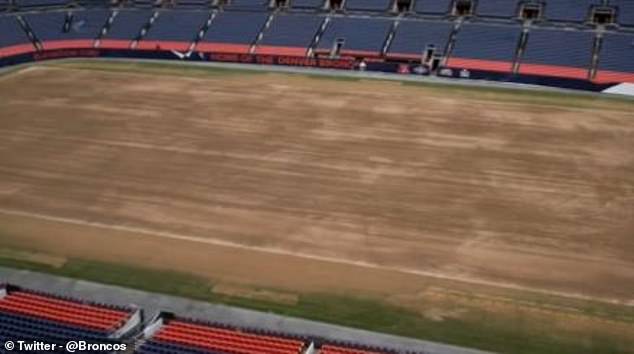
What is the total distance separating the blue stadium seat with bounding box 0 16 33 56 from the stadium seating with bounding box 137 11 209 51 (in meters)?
10.7

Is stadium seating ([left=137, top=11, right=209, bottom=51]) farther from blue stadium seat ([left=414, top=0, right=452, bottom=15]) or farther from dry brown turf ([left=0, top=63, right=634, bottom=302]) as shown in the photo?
blue stadium seat ([left=414, top=0, right=452, bottom=15])

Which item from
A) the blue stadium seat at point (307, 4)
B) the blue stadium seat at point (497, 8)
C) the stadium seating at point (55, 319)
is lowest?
the stadium seating at point (55, 319)

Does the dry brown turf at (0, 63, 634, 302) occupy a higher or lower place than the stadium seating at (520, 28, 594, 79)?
lower

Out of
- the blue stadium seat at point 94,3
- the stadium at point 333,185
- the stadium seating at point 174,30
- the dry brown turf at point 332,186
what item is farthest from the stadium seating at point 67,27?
the dry brown turf at point 332,186

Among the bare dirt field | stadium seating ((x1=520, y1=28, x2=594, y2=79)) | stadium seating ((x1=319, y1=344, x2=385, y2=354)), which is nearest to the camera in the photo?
stadium seating ((x1=319, y1=344, x2=385, y2=354))

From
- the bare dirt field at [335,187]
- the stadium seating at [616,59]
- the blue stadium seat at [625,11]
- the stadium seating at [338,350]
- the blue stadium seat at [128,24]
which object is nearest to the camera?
the stadium seating at [338,350]

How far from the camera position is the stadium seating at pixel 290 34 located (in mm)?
58275

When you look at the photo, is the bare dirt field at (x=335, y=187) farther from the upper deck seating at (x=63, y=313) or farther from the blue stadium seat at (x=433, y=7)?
the blue stadium seat at (x=433, y=7)

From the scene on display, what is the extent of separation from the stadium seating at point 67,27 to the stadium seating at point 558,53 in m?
39.8

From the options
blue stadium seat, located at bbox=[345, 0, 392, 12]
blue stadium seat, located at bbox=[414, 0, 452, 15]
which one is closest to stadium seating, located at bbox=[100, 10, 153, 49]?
blue stadium seat, located at bbox=[345, 0, 392, 12]

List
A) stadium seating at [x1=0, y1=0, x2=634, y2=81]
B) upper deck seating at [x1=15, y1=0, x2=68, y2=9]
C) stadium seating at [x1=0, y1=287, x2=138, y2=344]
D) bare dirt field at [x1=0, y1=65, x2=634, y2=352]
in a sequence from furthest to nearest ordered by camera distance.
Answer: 1. upper deck seating at [x1=15, y1=0, x2=68, y2=9]
2. stadium seating at [x1=0, y1=0, x2=634, y2=81]
3. bare dirt field at [x1=0, y1=65, x2=634, y2=352]
4. stadium seating at [x1=0, y1=287, x2=138, y2=344]

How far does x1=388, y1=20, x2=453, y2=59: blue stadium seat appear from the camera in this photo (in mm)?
55438

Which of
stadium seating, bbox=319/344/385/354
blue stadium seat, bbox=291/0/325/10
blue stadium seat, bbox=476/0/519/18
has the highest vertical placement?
blue stadium seat, bbox=291/0/325/10

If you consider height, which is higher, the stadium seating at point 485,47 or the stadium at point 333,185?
the stadium seating at point 485,47
